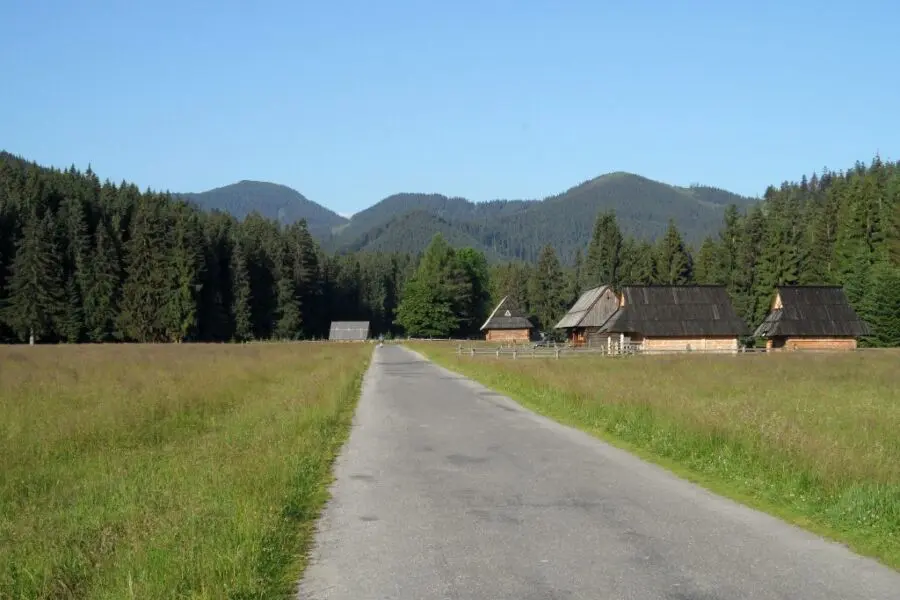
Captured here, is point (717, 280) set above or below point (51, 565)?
above

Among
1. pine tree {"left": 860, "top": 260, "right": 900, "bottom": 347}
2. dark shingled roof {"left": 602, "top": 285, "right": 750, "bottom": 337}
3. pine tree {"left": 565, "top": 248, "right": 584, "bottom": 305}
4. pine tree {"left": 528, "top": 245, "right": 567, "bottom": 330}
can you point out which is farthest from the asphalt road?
pine tree {"left": 565, "top": 248, "right": 584, "bottom": 305}

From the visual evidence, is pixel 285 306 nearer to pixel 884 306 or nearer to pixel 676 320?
pixel 676 320

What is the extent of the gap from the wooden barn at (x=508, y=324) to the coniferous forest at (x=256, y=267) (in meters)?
12.0

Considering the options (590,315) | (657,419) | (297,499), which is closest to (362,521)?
(297,499)

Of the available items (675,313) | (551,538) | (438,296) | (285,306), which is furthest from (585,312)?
(551,538)

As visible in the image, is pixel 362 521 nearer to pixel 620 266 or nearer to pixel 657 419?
pixel 657 419

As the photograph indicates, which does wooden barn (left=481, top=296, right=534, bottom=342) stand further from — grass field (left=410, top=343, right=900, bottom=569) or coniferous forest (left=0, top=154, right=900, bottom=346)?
grass field (left=410, top=343, right=900, bottom=569)

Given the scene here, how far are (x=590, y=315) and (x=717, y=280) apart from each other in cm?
2236

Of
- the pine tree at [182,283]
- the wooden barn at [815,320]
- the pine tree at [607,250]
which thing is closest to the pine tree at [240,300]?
the pine tree at [182,283]

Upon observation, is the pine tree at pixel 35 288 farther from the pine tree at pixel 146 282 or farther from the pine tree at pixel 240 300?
the pine tree at pixel 240 300

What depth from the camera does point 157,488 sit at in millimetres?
9750

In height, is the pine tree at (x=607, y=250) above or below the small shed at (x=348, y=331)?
above

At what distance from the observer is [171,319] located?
277 feet

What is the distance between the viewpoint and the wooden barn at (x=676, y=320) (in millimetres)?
64688
